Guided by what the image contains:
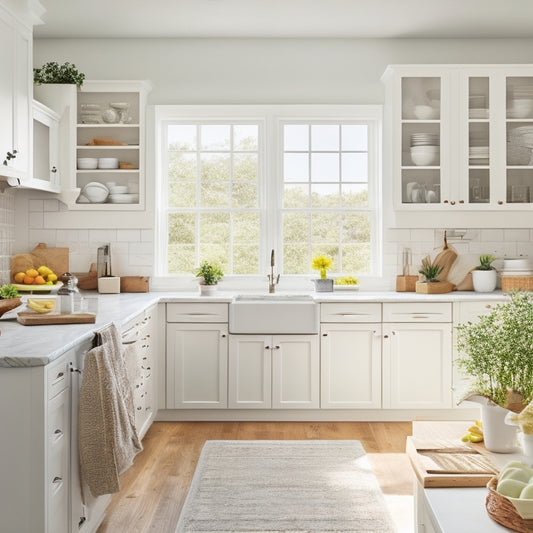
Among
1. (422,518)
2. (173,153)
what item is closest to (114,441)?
(422,518)

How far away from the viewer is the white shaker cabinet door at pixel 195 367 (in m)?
4.50

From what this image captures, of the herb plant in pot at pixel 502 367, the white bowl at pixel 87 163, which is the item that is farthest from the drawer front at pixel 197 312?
the herb plant in pot at pixel 502 367

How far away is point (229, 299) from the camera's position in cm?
449

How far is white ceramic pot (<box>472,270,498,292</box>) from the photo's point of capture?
15.9 ft

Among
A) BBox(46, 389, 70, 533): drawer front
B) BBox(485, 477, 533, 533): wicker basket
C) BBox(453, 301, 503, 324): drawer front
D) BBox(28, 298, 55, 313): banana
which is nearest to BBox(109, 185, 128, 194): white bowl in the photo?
BBox(28, 298, 55, 313): banana

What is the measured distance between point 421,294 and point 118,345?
8.63 feet

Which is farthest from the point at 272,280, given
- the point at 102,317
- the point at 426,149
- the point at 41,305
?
the point at 41,305

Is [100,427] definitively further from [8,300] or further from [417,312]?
[417,312]

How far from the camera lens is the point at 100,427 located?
2.51 meters

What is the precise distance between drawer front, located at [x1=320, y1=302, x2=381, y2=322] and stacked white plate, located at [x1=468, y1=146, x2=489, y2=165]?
1358 millimetres

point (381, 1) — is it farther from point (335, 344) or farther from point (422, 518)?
point (422, 518)

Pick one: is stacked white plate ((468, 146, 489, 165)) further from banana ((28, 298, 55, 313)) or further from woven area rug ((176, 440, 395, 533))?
banana ((28, 298, 55, 313))

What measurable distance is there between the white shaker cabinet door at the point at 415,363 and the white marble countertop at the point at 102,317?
23cm

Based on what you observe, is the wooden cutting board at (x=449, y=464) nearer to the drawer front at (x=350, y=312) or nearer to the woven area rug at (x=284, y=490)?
the woven area rug at (x=284, y=490)
